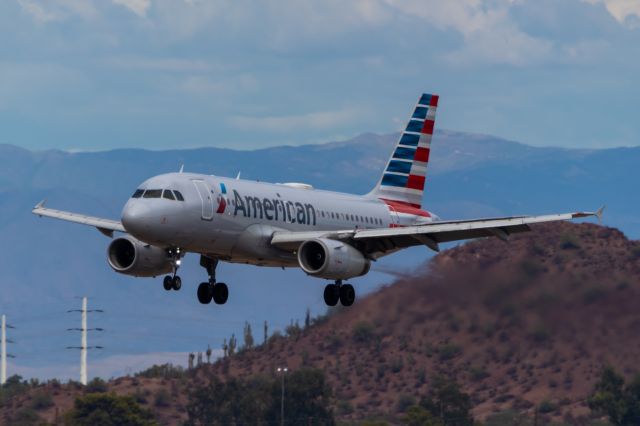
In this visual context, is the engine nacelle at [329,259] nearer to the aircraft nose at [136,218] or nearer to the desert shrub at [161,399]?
the aircraft nose at [136,218]

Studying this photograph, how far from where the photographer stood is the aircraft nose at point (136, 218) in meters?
65.1

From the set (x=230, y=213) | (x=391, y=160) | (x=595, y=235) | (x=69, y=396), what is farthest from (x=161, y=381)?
(x=230, y=213)

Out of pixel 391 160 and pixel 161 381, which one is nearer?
pixel 391 160

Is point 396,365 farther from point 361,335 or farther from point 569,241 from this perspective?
point 569,241

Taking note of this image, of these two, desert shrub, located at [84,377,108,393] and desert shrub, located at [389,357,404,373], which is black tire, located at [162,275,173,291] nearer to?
desert shrub, located at [389,357,404,373]

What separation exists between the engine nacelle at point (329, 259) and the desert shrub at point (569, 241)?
232 ft

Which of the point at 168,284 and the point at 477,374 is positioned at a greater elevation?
the point at 477,374

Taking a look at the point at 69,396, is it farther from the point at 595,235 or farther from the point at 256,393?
the point at 595,235

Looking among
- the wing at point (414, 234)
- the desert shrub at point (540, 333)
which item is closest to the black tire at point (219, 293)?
the wing at point (414, 234)

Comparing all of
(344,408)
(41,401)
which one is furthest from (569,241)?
(41,401)

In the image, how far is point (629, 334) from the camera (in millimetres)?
90625

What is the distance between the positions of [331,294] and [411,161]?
13623mm

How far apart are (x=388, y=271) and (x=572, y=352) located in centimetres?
2362

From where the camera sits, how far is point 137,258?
7069 cm
